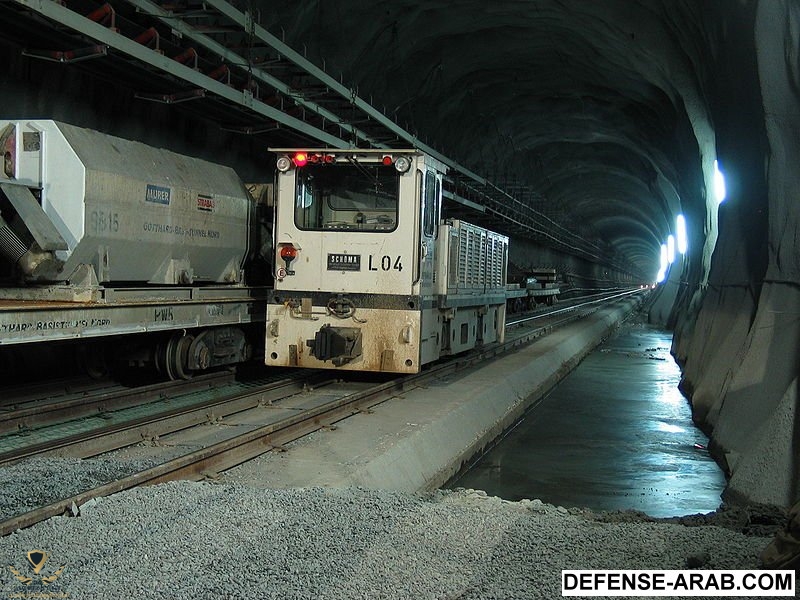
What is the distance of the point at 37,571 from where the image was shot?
421 centimetres

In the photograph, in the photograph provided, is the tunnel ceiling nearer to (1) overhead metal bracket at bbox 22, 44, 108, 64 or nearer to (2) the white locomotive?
(2) the white locomotive

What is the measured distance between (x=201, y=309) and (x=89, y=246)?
2.08 metres

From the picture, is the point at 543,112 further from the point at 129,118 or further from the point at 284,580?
the point at 284,580

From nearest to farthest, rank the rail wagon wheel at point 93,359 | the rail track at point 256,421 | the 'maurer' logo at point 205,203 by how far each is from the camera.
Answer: the rail track at point 256,421
the 'maurer' logo at point 205,203
the rail wagon wheel at point 93,359

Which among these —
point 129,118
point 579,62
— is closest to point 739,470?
point 129,118

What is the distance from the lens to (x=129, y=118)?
1255cm

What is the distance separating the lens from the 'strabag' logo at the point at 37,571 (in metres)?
4.11

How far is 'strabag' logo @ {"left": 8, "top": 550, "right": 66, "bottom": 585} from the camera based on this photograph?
4109 mm

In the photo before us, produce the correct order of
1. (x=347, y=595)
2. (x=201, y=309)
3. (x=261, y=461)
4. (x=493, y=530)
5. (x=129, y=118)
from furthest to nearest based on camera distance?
(x=129, y=118) < (x=201, y=309) < (x=261, y=461) < (x=493, y=530) < (x=347, y=595)

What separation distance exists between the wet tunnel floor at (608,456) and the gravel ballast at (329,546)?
124 inches

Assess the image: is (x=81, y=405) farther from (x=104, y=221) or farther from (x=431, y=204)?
(x=431, y=204)

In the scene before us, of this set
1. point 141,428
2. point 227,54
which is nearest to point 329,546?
point 141,428

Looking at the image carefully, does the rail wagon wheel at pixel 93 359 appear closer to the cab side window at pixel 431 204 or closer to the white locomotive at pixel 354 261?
the white locomotive at pixel 354 261

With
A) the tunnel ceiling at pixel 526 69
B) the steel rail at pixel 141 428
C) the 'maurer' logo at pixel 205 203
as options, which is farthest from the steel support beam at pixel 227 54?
the steel rail at pixel 141 428
